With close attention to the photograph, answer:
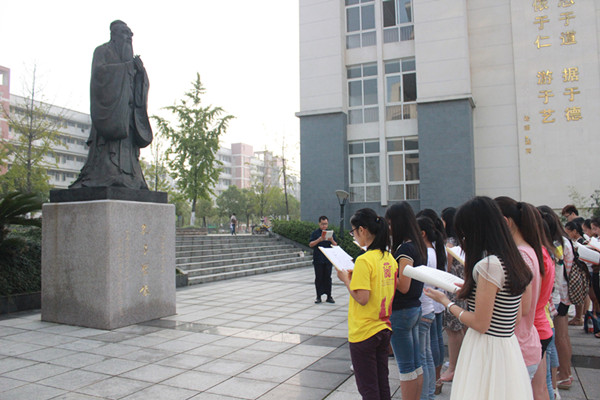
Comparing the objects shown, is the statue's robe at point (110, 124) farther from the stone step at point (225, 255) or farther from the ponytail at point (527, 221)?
the stone step at point (225, 255)

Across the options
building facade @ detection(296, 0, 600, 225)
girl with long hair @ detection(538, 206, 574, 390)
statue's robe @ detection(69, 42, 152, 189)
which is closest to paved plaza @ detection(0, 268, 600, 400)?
girl with long hair @ detection(538, 206, 574, 390)

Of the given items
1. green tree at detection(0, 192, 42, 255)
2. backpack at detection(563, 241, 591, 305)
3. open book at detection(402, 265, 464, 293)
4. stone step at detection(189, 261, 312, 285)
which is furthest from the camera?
stone step at detection(189, 261, 312, 285)

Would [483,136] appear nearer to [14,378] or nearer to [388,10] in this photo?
[388,10]

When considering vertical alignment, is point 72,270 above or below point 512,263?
below

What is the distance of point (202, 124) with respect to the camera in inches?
1172

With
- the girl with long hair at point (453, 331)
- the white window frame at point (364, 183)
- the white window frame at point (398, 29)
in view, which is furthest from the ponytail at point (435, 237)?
the white window frame at point (398, 29)

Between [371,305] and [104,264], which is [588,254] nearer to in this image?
[371,305]

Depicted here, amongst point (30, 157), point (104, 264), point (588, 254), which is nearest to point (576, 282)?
point (588, 254)

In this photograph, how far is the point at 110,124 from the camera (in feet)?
22.8

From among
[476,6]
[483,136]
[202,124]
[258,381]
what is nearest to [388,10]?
[476,6]

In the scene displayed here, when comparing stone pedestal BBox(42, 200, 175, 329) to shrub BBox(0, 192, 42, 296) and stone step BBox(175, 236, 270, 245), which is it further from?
stone step BBox(175, 236, 270, 245)

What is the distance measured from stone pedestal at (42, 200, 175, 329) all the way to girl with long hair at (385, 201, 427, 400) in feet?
15.2

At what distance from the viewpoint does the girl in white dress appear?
2098 millimetres

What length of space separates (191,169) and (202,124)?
3.21m
